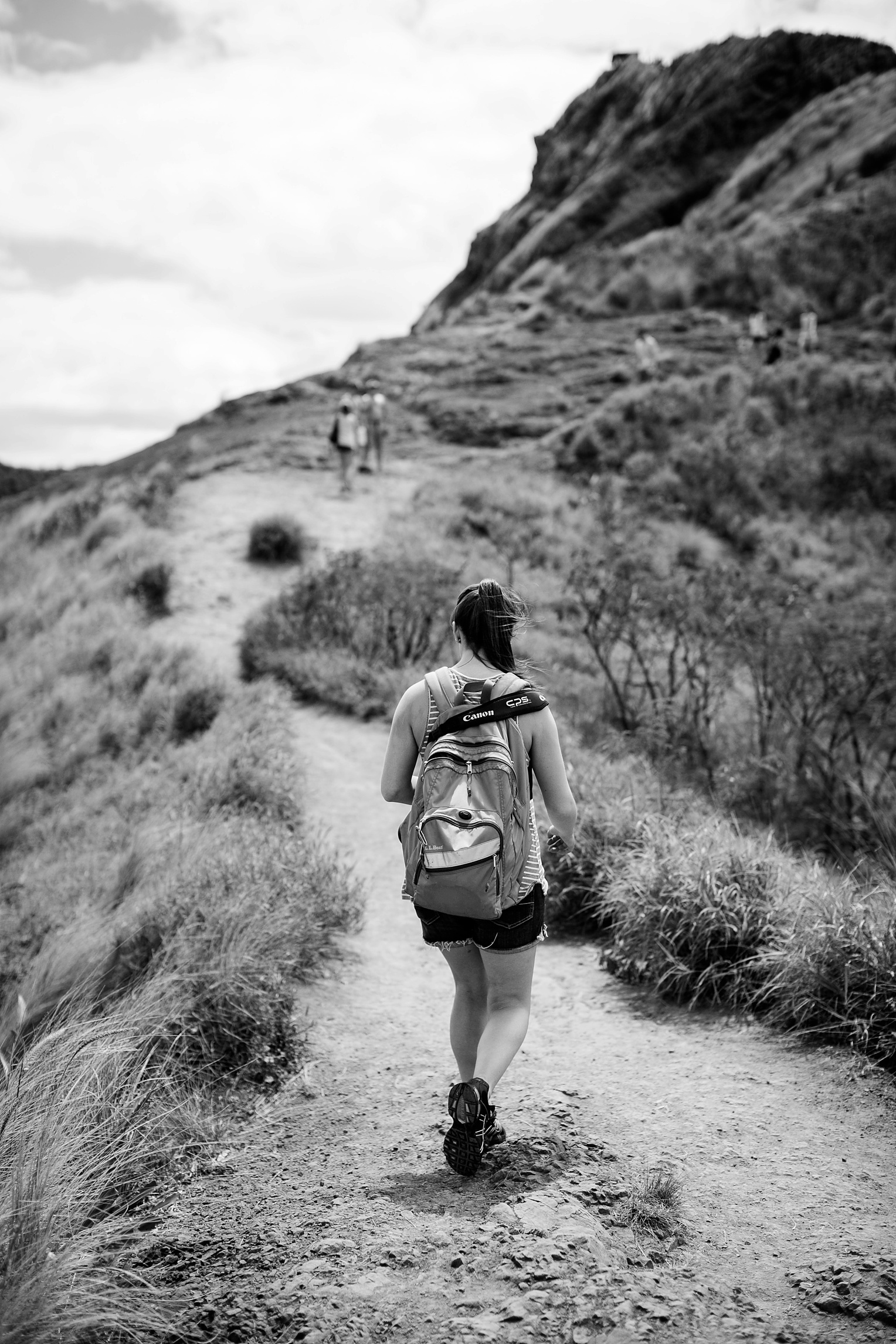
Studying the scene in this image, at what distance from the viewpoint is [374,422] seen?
22.0 m

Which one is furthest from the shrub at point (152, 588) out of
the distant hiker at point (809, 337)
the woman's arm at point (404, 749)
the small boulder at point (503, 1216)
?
the distant hiker at point (809, 337)

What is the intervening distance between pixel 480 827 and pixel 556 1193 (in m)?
1.16

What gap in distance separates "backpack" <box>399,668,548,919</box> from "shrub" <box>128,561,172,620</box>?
10.9m

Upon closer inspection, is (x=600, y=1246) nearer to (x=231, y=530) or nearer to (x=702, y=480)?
(x=231, y=530)

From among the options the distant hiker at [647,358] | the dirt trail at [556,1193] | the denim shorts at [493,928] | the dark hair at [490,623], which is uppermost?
the distant hiker at [647,358]

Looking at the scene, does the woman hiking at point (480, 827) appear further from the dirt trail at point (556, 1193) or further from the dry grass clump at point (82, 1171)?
the dry grass clump at point (82, 1171)

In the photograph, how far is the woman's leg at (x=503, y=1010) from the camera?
2992mm

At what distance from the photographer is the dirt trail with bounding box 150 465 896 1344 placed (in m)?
2.52

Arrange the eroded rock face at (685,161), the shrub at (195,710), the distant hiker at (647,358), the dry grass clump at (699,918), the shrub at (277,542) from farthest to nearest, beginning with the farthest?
the eroded rock face at (685,161), the distant hiker at (647,358), the shrub at (277,542), the shrub at (195,710), the dry grass clump at (699,918)

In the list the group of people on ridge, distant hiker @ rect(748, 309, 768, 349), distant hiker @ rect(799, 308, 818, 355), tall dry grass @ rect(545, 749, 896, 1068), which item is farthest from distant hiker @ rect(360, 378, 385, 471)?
tall dry grass @ rect(545, 749, 896, 1068)

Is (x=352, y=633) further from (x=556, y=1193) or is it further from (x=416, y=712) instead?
(x=556, y=1193)

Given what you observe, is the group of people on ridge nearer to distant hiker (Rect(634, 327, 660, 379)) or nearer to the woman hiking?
distant hiker (Rect(634, 327, 660, 379))

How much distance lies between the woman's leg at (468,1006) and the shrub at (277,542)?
12.6 m

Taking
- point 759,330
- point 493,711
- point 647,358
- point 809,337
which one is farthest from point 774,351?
point 493,711
